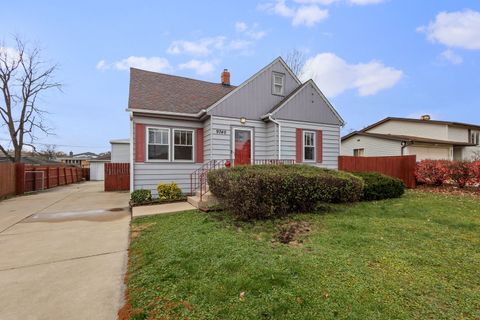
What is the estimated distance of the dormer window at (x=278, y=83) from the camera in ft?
37.9

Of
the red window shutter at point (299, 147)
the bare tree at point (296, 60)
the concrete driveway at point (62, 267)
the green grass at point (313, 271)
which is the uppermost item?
the bare tree at point (296, 60)

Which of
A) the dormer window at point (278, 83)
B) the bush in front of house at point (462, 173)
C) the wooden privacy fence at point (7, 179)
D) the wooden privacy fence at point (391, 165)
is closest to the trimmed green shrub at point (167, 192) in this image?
the dormer window at point (278, 83)

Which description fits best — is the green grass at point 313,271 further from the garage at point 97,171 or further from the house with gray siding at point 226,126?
the garage at point 97,171

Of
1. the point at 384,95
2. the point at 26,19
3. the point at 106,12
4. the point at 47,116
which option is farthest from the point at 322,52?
the point at 47,116

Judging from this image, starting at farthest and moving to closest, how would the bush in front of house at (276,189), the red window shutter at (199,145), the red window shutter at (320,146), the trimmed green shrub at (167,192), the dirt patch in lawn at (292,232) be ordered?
the red window shutter at (320,146), the red window shutter at (199,145), the trimmed green shrub at (167,192), the bush in front of house at (276,189), the dirt patch in lawn at (292,232)

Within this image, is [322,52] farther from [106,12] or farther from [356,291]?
[356,291]

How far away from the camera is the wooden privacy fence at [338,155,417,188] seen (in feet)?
40.6

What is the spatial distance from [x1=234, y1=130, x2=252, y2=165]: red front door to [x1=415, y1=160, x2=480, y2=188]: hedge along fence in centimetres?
831

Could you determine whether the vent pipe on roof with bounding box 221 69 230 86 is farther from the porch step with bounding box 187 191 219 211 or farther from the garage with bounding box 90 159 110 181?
the garage with bounding box 90 159 110 181

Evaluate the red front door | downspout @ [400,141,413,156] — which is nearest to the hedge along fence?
downspout @ [400,141,413,156]

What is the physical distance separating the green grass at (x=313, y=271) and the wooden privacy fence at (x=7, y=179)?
11993mm

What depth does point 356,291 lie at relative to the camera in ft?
9.07

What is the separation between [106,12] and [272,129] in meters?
9.19

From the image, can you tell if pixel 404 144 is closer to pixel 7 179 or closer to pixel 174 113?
pixel 174 113
